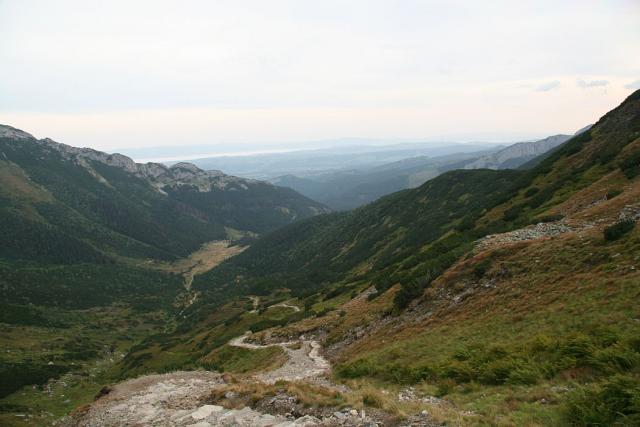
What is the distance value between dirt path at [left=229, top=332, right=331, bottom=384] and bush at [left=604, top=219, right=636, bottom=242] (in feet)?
68.1

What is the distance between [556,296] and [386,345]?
11797 mm

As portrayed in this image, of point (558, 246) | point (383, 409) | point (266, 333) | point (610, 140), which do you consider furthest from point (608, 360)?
point (610, 140)

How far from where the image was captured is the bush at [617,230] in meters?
23.3

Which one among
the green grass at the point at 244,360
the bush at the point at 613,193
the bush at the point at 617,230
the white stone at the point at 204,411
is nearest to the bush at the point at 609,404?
the bush at the point at 617,230

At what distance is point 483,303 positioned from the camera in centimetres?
2584

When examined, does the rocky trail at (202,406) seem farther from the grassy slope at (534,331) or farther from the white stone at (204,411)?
the grassy slope at (534,331)

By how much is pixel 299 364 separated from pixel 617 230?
25507 millimetres

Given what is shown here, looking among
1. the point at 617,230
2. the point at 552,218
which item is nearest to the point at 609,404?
the point at 617,230

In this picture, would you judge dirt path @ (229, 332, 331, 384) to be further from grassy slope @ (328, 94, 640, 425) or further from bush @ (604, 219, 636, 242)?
bush @ (604, 219, 636, 242)

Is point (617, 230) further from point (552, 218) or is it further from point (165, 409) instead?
point (165, 409)

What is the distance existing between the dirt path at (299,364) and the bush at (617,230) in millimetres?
20758

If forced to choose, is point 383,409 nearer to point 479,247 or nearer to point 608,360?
point 608,360

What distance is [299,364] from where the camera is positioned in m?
33.7

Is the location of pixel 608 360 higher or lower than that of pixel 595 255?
lower
